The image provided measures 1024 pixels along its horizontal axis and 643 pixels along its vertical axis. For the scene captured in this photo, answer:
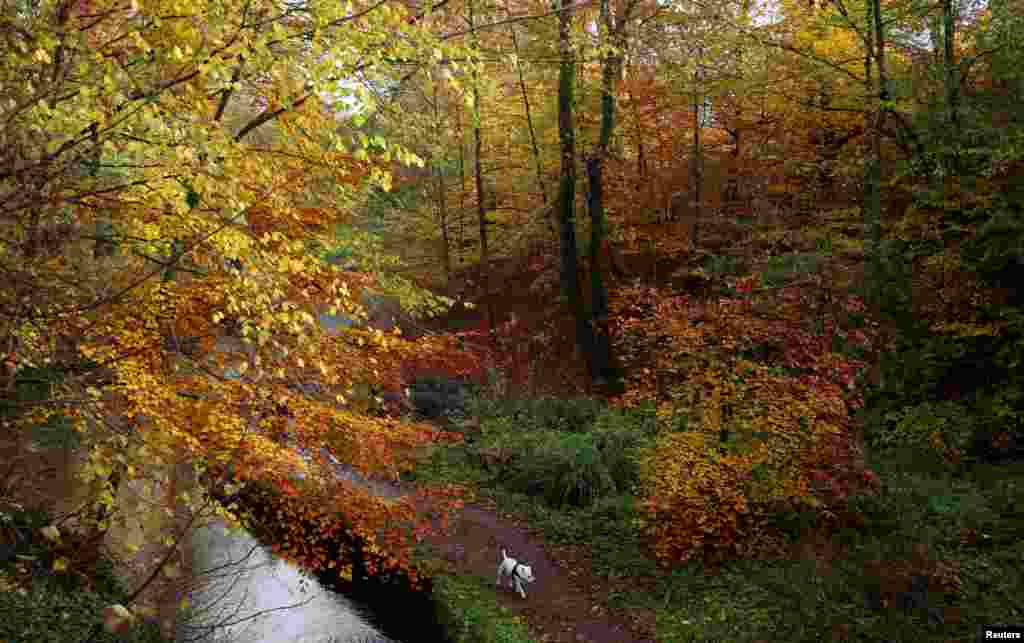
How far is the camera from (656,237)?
647 inches

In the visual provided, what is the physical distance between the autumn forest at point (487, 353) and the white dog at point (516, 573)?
209 millimetres

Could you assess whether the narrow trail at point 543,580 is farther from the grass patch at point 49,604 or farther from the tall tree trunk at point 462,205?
the tall tree trunk at point 462,205

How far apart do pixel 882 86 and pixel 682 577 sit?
26.6 feet

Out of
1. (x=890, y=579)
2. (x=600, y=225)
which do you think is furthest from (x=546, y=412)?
(x=890, y=579)

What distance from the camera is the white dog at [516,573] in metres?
9.46

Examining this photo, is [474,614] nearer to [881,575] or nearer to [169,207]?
[881,575]

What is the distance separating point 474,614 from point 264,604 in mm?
3542

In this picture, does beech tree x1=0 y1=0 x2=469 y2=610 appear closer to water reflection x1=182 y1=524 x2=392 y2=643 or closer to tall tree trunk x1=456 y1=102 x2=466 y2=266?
water reflection x1=182 y1=524 x2=392 y2=643

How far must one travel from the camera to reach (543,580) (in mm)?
9859

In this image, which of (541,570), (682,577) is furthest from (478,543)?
(682,577)

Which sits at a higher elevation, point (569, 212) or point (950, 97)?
point (950, 97)

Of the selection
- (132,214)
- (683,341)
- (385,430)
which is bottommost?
(385,430)

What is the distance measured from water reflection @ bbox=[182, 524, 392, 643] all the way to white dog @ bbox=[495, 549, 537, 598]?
6.26 ft

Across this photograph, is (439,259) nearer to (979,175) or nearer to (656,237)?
(656,237)
